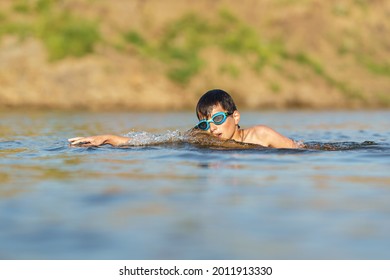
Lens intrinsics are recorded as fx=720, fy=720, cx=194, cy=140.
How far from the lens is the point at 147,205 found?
14.6 feet

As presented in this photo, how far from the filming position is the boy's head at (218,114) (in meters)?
8.00

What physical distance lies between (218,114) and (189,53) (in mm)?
19510

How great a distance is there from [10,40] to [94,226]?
72.6ft

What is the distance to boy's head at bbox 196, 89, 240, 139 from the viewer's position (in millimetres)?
8000

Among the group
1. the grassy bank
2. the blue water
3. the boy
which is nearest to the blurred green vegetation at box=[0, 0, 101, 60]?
the grassy bank

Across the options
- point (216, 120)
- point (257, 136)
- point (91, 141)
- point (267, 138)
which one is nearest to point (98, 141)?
point (91, 141)

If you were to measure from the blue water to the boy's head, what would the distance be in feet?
1.58

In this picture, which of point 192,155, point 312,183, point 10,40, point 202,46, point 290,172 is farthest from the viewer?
point 202,46

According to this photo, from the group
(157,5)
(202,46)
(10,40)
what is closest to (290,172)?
(10,40)

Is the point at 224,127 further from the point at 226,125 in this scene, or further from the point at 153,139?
the point at 153,139

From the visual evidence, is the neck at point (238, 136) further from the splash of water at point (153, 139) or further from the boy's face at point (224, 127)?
the splash of water at point (153, 139)

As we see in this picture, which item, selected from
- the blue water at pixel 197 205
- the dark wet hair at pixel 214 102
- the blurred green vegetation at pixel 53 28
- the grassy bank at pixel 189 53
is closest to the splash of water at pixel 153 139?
the dark wet hair at pixel 214 102

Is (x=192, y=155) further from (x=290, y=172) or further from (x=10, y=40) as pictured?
(x=10, y=40)

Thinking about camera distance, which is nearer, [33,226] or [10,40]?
[33,226]
